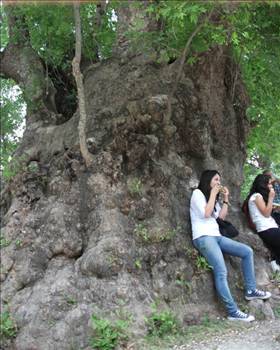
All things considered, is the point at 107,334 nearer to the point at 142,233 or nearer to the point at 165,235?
the point at 142,233

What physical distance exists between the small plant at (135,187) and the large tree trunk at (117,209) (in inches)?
0.8

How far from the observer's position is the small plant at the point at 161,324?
577 cm

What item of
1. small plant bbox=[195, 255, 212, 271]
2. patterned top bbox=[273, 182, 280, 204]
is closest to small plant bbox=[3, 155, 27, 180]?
small plant bbox=[195, 255, 212, 271]

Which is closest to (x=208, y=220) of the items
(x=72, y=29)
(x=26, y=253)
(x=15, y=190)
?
(x=26, y=253)

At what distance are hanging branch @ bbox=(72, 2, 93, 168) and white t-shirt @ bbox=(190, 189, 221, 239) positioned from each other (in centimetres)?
165

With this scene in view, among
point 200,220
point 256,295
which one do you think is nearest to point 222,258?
point 200,220

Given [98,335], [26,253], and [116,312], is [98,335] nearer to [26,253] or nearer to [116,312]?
[116,312]

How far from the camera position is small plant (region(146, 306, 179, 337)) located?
5.77 metres

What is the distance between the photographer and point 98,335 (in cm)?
555

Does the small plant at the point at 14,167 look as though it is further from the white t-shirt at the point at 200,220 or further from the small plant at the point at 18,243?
the white t-shirt at the point at 200,220

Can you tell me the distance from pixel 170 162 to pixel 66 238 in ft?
6.85

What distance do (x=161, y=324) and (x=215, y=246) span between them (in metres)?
1.34

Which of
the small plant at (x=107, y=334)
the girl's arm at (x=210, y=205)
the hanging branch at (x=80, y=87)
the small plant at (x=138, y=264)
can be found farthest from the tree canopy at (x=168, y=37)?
the small plant at (x=107, y=334)

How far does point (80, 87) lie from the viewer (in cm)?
680
